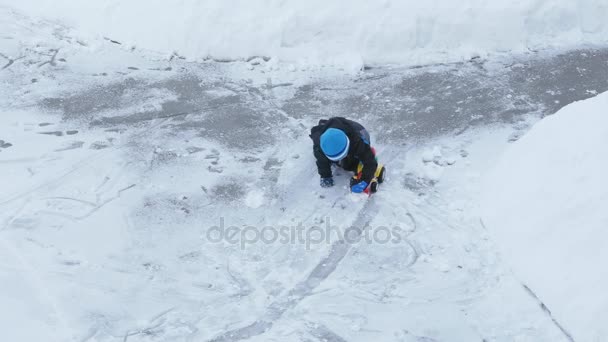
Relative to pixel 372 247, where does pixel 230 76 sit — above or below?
above

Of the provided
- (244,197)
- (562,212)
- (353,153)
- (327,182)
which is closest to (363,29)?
(353,153)

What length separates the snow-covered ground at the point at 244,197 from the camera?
4.45 m

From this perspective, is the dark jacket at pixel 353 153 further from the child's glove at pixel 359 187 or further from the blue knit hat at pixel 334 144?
the blue knit hat at pixel 334 144

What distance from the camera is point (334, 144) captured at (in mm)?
5344

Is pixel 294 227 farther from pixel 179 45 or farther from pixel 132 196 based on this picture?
pixel 179 45

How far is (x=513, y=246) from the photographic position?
484 cm

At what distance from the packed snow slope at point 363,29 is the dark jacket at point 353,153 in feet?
6.23


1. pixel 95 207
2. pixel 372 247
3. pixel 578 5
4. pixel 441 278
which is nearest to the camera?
pixel 441 278

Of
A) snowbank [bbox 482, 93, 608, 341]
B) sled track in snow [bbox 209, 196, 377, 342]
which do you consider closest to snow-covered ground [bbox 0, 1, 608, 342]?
sled track in snow [bbox 209, 196, 377, 342]

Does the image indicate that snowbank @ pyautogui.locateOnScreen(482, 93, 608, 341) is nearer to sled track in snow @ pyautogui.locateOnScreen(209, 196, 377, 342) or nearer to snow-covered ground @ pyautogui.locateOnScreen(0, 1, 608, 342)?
snow-covered ground @ pyautogui.locateOnScreen(0, 1, 608, 342)

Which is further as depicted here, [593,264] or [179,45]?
[179,45]

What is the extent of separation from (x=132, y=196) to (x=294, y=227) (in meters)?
1.57

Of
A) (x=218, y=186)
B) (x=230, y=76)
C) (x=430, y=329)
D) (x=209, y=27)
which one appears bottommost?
(x=430, y=329)

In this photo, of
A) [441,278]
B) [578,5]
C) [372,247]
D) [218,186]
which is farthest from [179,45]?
[578,5]
